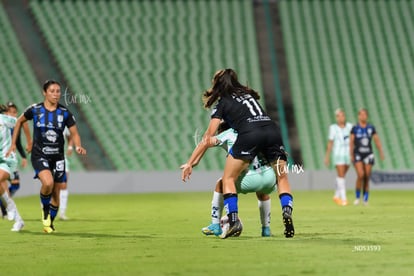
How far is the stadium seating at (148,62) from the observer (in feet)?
96.2

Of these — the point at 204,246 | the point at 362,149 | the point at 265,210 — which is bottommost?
the point at 204,246

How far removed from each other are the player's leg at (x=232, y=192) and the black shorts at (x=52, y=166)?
2.68 meters

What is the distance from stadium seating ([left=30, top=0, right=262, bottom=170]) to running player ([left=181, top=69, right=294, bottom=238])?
58.9 feet

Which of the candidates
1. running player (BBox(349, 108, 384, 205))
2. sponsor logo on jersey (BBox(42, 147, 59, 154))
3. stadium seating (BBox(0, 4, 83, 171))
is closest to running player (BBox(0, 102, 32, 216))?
sponsor logo on jersey (BBox(42, 147, 59, 154))

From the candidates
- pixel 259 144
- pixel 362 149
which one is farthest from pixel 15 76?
pixel 259 144

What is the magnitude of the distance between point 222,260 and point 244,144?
2432mm

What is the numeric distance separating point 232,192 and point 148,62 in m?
22.0

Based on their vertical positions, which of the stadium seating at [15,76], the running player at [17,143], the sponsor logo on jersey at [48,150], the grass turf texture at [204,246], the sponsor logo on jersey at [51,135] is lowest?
the grass turf texture at [204,246]

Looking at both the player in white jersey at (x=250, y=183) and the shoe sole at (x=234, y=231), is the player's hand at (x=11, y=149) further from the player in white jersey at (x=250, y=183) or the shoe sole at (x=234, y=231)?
the shoe sole at (x=234, y=231)

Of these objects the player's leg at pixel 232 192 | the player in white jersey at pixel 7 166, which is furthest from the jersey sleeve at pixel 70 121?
the player's leg at pixel 232 192

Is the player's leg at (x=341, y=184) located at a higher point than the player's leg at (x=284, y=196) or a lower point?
higher

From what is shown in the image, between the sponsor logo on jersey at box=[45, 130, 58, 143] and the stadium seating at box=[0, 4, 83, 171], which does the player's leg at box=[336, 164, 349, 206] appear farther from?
the stadium seating at box=[0, 4, 83, 171]

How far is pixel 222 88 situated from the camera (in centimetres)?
1070

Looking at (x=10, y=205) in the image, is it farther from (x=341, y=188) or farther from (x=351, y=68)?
(x=351, y=68)
